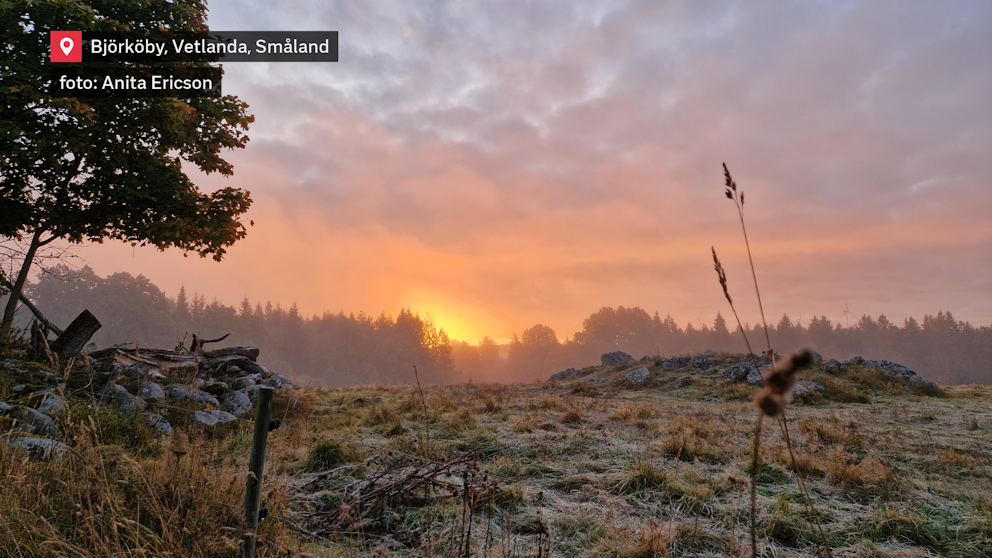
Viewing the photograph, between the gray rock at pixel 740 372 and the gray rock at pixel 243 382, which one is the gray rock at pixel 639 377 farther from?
the gray rock at pixel 243 382

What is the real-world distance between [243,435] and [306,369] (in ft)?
284

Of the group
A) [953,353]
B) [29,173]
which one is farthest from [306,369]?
[953,353]

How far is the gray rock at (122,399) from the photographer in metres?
7.25

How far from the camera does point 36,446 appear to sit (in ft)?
14.2

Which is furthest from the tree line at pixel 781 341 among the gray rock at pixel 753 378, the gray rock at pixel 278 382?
the gray rock at pixel 278 382

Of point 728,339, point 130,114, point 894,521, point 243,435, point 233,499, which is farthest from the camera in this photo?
point 728,339

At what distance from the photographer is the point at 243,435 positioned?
23.2ft

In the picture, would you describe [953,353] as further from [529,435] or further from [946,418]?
[529,435]

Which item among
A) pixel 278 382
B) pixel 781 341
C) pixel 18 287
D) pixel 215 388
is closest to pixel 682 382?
pixel 278 382

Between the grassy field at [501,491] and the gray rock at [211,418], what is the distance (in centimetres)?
30

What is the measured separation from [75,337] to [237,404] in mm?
3394

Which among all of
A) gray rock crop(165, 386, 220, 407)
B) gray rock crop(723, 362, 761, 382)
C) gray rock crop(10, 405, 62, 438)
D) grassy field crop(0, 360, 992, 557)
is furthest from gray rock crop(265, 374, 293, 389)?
gray rock crop(723, 362, 761, 382)

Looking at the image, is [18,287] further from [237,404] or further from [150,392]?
[237,404]

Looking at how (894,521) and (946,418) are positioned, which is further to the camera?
(946,418)
